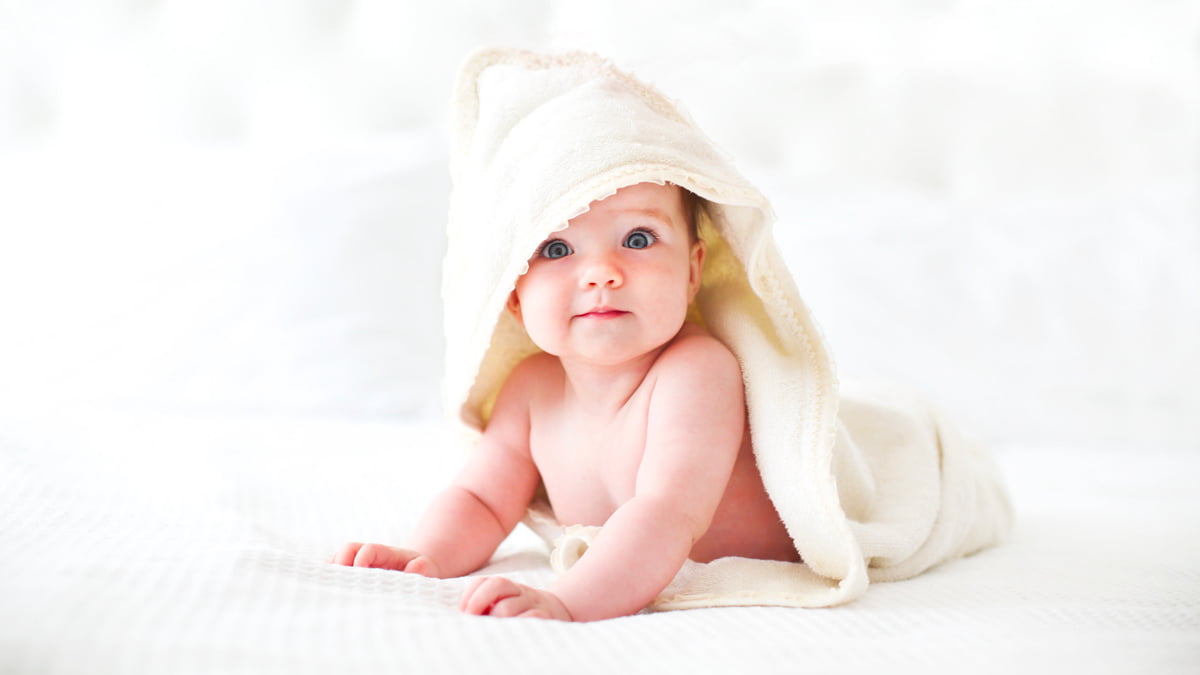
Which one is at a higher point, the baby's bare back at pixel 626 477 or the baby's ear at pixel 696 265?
the baby's ear at pixel 696 265

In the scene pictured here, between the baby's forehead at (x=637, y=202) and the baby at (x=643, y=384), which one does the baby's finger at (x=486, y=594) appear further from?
the baby's forehead at (x=637, y=202)

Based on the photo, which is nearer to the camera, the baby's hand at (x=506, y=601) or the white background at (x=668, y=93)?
the baby's hand at (x=506, y=601)

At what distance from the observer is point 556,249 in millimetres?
947

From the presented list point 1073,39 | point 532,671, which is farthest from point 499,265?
point 1073,39

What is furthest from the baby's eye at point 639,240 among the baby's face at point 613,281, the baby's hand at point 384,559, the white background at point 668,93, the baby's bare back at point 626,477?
the white background at point 668,93

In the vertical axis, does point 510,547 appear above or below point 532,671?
below

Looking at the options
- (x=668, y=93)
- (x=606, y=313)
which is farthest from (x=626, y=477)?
(x=668, y=93)

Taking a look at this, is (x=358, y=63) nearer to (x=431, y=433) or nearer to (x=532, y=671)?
(x=431, y=433)

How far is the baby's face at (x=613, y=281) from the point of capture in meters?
0.91

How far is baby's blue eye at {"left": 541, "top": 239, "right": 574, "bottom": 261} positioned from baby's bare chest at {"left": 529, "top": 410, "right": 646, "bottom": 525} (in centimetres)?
15

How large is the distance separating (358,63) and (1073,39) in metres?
1.53

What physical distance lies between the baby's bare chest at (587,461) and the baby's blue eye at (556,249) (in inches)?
6.1

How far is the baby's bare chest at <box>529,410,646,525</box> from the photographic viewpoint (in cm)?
96

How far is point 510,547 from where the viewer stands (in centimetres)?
112
